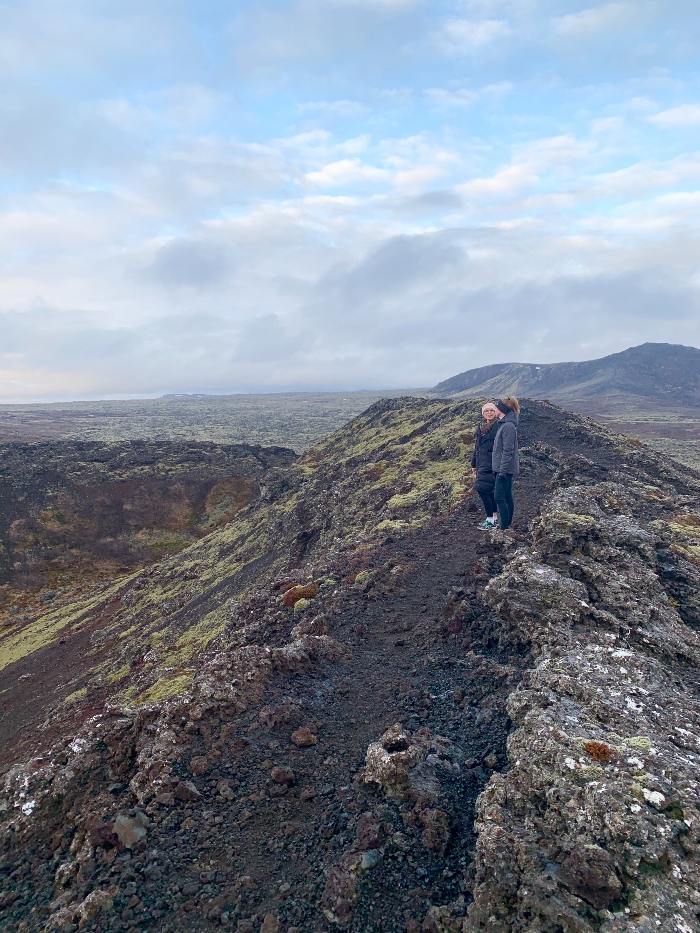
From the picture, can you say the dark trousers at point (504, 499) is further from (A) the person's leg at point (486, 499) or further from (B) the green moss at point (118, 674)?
(B) the green moss at point (118, 674)

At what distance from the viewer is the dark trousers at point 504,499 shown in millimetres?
13508

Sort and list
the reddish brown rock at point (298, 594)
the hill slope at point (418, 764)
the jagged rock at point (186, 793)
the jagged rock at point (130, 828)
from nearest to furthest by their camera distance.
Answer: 1. the hill slope at point (418, 764)
2. the jagged rock at point (130, 828)
3. the jagged rock at point (186, 793)
4. the reddish brown rock at point (298, 594)

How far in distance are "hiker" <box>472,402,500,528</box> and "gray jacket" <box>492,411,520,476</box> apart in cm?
43

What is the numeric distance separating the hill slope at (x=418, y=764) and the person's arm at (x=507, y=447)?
5.48ft

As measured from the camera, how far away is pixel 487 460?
45.5 ft

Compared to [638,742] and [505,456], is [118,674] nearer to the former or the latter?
[505,456]

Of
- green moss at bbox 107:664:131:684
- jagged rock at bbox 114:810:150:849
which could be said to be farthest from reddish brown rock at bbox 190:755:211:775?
green moss at bbox 107:664:131:684

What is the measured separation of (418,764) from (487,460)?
8.93 meters

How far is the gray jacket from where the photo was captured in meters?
12.9

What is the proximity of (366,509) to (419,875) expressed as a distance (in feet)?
57.5

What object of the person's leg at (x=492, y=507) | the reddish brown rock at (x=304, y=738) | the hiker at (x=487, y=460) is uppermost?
the hiker at (x=487, y=460)

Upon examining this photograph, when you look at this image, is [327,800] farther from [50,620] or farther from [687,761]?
[50,620]

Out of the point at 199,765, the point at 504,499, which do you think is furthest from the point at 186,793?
the point at 504,499

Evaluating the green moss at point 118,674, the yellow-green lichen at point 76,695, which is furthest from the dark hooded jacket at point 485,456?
the yellow-green lichen at point 76,695
